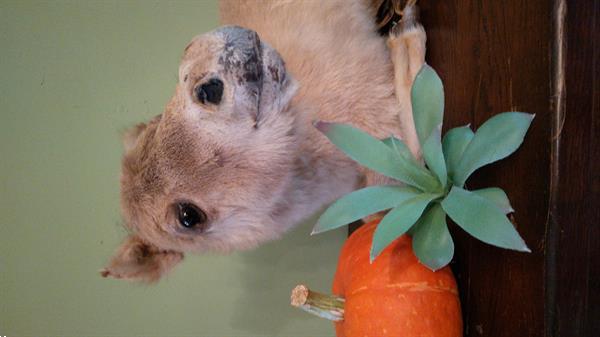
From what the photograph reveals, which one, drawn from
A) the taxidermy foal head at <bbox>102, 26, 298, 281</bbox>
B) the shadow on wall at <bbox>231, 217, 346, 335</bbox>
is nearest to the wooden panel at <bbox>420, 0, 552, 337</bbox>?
the taxidermy foal head at <bbox>102, 26, 298, 281</bbox>

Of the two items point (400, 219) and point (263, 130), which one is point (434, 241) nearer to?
point (400, 219)

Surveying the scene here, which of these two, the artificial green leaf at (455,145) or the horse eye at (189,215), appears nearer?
the artificial green leaf at (455,145)

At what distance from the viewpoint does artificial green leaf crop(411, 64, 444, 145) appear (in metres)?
0.55

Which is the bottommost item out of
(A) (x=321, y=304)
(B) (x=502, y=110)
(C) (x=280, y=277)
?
(A) (x=321, y=304)

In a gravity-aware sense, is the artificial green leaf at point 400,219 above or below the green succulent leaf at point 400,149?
below

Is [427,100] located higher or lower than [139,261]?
higher

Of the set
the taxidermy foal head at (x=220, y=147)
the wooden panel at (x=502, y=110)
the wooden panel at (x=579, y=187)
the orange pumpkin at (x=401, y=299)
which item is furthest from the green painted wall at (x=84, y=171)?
the wooden panel at (x=579, y=187)

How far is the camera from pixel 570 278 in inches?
17.7

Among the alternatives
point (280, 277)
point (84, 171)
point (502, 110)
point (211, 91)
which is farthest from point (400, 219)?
point (84, 171)

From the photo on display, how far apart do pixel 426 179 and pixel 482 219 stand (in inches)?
3.4

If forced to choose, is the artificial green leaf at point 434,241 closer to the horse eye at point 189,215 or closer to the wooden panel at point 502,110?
the wooden panel at point 502,110

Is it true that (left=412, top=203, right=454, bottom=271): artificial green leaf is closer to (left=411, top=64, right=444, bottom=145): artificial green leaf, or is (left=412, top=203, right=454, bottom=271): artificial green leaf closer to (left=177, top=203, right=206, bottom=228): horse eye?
(left=411, top=64, right=444, bottom=145): artificial green leaf

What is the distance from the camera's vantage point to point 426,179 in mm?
547

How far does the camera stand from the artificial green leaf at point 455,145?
539mm
